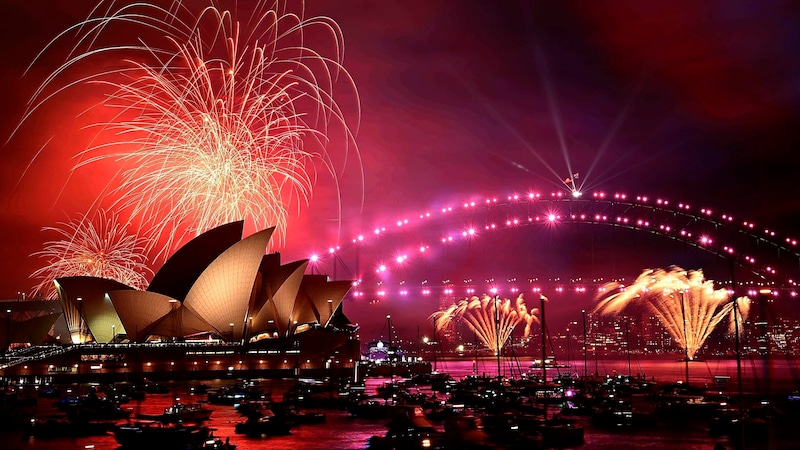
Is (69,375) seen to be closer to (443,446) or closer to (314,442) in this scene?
(314,442)

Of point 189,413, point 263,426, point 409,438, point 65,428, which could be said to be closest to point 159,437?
point 189,413

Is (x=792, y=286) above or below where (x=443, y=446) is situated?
above

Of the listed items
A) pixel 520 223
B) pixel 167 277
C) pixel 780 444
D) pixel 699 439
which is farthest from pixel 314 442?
pixel 520 223

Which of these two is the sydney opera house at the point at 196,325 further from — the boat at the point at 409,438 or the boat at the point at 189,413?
A: the boat at the point at 409,438

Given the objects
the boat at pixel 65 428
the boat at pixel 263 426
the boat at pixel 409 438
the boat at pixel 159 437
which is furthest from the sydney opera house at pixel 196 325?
the boat at pixel 159 437

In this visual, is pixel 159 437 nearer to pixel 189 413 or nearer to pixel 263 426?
pixel 189 413

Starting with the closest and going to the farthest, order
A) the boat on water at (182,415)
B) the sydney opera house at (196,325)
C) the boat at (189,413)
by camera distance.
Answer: the boat on water at (182,415) < the boat at (189,413) < the sydney opera house at (196,325)
